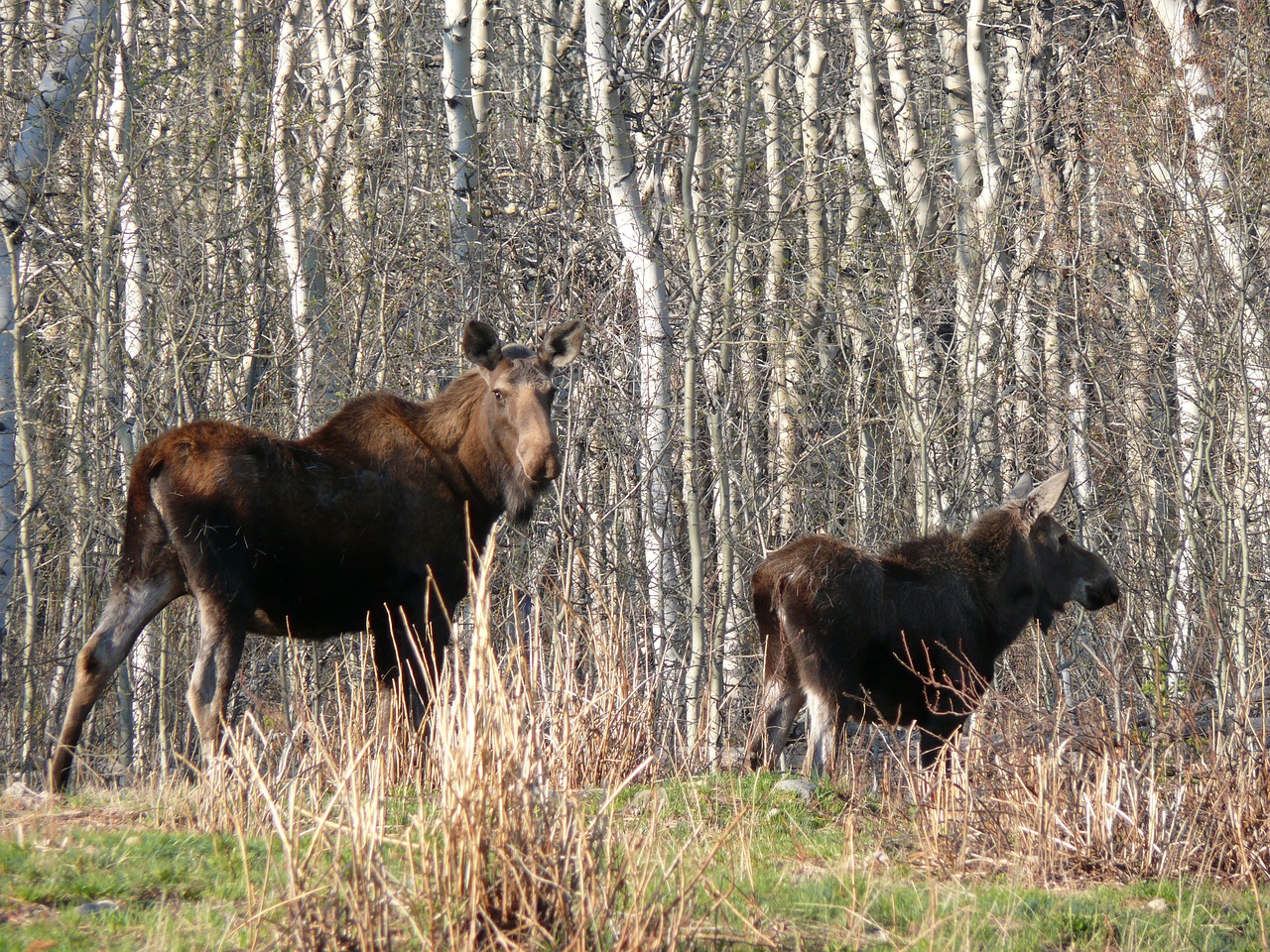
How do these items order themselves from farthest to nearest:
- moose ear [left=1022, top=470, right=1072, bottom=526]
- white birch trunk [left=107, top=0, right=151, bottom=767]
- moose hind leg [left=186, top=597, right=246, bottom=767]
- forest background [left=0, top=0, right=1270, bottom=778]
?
white birch trunk [left=107, top=0, right=151, bottom=767], forest background [left=0, top=0, right=1270, bottom=778], moose ear [left=1022, top=470, right=1072, bottom=526], moose hind leg [left=186, top=597, right=246, bottom=767]

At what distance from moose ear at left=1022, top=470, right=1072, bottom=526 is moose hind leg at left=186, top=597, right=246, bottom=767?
582 cm

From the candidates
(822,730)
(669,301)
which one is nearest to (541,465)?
(822,730)

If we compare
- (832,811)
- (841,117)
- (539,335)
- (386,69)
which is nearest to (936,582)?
(832,811)

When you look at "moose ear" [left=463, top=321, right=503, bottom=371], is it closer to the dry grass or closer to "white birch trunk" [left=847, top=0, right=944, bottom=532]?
the dry grass

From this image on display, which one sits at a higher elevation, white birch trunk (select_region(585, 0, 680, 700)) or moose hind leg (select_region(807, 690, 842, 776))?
white birch trunk (select_region(585, 0, 680, 700))

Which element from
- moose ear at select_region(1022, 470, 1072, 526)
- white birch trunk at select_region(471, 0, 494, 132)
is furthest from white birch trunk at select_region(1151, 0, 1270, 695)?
white birch trunk at select_region(471, 0, 494, 132)

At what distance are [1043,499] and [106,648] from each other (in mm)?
6617

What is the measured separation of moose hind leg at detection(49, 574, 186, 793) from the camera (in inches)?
280

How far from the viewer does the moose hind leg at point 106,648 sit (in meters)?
7.11

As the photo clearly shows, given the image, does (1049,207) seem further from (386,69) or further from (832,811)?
(832,811)

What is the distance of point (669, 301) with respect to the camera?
42.7 ft

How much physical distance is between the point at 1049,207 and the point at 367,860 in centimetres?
1298

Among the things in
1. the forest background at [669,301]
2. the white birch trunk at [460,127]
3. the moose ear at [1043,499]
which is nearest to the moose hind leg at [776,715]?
the forest background at [669,301]

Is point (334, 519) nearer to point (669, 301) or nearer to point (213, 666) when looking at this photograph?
point (213, 666)
